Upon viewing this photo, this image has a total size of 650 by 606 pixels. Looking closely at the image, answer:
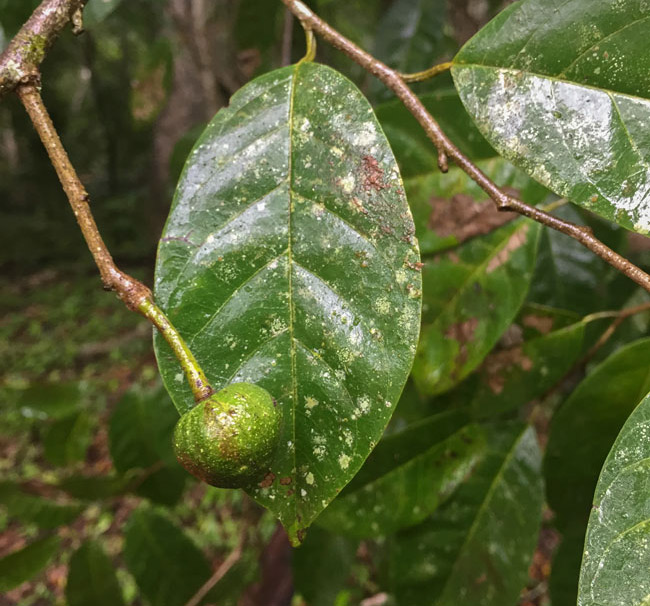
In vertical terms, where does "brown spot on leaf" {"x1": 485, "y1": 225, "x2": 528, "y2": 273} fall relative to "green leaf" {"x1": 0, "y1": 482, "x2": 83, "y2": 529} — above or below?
below

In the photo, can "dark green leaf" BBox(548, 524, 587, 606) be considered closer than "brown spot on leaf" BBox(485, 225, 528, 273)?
No

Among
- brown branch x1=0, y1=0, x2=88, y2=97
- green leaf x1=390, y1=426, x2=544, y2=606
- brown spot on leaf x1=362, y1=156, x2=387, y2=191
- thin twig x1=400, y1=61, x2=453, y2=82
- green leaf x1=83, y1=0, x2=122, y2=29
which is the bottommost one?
green leaf x1=390, y1=426, x2=544, y2=606

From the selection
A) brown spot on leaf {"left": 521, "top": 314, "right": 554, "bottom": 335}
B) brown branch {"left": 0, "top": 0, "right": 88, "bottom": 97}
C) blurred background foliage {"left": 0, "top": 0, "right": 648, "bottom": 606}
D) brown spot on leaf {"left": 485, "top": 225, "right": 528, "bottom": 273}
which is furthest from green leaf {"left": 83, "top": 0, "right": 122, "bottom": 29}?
brown spot on leaf {"left": 521, "top": 314, "right": 554, "bottom": 335}

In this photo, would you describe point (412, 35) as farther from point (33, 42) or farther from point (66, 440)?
point (66, 440)

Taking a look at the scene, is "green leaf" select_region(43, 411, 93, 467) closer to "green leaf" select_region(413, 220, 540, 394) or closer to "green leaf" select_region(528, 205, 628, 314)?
"green leaf" select_region(413, 220, 540, 394)

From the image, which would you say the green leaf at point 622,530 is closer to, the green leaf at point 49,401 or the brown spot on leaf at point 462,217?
the brown spot on leaf at point 462,217

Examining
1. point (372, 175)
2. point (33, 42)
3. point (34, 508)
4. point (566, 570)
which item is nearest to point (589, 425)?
point (566, 570)

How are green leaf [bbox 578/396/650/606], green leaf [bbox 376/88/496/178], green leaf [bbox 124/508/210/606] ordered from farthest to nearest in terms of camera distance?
→ green leaf [bbox 124/508/210/606], green leaf [bbox 376/88/496/178], green leaf [bbox 578/396/650/606]
